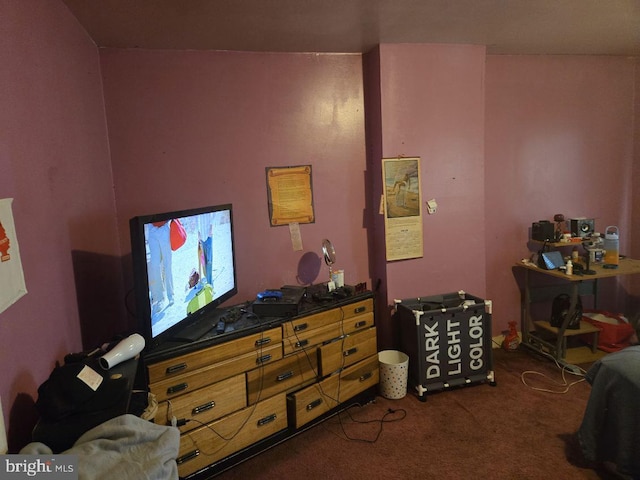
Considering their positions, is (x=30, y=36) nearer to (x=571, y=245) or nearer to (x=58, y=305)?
(x=58, y=305)

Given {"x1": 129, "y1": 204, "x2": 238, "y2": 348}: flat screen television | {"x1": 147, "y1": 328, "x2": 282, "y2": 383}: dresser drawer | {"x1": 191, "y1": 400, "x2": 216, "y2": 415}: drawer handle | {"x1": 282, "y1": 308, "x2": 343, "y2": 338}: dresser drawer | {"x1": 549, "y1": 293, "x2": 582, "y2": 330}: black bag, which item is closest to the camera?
{"x1": 129, "y1": 204, "x2": 238, "y2": 348}: flat screen television

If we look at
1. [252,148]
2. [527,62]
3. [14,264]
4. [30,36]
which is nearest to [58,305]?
[14,264]

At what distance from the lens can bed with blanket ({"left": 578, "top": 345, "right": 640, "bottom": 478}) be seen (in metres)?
1.79

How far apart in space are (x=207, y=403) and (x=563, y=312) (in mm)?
2720

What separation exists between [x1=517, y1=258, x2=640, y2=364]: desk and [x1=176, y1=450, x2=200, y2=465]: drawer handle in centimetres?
266

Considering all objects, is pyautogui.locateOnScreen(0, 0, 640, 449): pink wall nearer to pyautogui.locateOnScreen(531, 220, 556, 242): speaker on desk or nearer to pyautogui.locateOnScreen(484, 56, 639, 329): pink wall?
pyautogui.locateOnScreen(484, 56, 639, 329): pink wall

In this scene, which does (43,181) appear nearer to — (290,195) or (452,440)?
(290,195)

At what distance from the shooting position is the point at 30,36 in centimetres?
146

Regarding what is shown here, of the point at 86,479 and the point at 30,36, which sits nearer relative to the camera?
the point at 86,479

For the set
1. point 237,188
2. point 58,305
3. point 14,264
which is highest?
point 237,188

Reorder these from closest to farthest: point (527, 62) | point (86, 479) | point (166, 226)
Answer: point (86, 479)
point (166, 226)
point (527, 62)

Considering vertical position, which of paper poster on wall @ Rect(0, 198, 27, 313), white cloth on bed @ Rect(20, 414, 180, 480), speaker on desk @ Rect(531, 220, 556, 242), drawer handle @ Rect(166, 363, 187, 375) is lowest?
drawer handle @ Rect(166, 363, 187, 375)

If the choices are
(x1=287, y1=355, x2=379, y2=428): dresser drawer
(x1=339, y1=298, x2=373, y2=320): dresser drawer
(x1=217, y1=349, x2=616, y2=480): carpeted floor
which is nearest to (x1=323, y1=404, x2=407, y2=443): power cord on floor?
(x1=217, y1=349, x2=616, y2=480): carpeted floor

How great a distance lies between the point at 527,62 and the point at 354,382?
2847 millimetres
